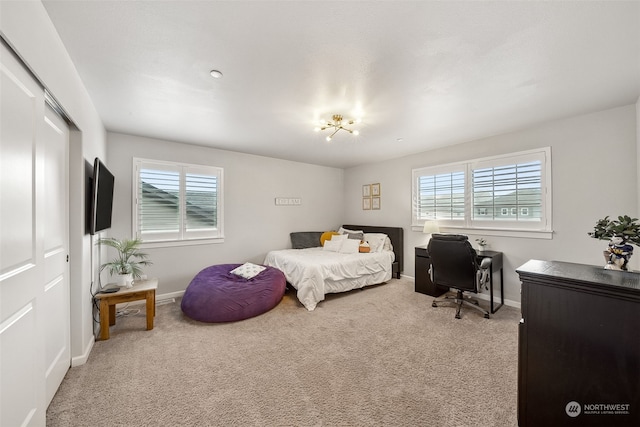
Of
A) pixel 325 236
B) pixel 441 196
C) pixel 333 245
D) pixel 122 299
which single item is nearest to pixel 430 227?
pixel 441 196

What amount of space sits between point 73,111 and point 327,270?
3.19 metres

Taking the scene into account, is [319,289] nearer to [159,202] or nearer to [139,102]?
[159,202]

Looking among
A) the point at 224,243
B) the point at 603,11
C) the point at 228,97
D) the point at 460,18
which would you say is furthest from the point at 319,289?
the point at 603,11

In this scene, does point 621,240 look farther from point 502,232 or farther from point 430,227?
point 430,227

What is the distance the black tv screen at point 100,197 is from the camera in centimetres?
228

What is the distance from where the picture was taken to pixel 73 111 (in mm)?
1931

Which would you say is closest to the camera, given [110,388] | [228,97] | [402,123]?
[110,388]

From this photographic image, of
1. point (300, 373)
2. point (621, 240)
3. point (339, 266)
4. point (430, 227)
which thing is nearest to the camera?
point (621, 240)

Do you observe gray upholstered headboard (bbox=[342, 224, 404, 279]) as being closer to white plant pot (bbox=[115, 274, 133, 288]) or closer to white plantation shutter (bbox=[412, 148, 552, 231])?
white plantation shutter (bbox=[412, 148, 552, 231])

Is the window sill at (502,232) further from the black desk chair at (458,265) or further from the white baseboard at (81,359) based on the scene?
the white baseboard at (81,359)

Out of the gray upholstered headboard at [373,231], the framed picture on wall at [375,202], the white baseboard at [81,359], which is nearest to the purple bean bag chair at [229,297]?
the white baseboard at [81,359]

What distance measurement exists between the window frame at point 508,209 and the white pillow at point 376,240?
2.08ft

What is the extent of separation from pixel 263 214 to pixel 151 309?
2532mm

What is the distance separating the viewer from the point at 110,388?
1873 mm
